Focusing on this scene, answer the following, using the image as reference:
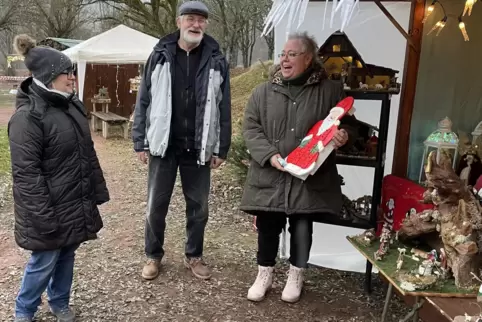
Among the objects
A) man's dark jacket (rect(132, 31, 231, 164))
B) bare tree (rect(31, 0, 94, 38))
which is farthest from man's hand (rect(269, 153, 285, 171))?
bare tree (rect(31, 0, 94, 38))

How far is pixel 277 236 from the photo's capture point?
2818 millimetres

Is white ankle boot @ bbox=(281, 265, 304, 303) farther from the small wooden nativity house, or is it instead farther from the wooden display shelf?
the small wooden nativity house

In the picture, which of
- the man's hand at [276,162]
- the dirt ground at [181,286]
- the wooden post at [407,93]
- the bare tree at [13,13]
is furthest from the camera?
the bare tree at [13,13]

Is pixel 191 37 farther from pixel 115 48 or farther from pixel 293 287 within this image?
pixel 115 48

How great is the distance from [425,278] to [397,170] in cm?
114

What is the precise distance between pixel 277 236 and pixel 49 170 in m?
1.35

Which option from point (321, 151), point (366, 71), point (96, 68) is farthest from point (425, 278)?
point (96, 68)

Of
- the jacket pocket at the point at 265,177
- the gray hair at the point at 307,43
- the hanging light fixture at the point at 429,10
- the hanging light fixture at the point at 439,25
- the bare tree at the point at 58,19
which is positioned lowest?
the jacket pocket at the point at 265,177

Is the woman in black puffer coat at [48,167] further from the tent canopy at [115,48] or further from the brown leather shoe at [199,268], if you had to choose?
the tent canopy at [115,48]

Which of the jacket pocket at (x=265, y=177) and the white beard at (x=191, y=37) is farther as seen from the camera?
the white beard at (x=191, y=37)

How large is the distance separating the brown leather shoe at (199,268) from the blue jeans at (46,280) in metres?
0.88

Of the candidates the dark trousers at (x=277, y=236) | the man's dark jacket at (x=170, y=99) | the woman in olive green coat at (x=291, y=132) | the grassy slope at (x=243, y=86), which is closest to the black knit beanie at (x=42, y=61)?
the man's dark jacket at (x=170, y=99)

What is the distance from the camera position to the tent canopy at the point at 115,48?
1022cm

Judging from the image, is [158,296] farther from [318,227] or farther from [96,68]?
[96,68]
